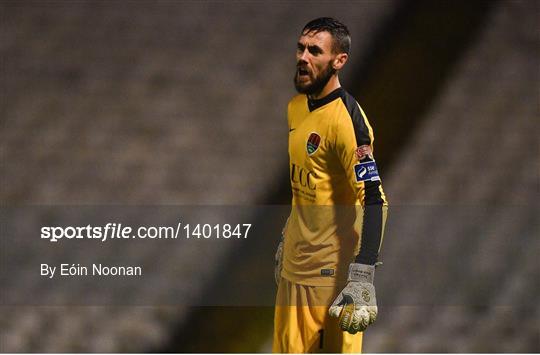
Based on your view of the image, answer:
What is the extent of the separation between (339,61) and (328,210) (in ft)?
0.92

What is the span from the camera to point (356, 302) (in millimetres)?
1427

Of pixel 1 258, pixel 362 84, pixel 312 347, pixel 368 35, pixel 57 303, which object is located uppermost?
pixel 368 35

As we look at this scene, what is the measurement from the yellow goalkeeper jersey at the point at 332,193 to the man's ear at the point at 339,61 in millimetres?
46

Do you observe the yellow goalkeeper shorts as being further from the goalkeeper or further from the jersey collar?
the jersey collar

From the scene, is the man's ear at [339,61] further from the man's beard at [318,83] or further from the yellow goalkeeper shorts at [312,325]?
the yellow goalkeeper shorts at [312,325]

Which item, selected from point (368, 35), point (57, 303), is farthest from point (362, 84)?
point (57, 303)

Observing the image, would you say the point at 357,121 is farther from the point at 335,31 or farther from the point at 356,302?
the point at 356,302

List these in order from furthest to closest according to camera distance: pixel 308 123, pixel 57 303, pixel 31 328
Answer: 1. pixel 31 328
2. pixel 57 303
3. pixel 308 123

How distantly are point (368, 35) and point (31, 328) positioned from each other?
3.52 ft

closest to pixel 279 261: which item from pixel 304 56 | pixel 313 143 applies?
pixel 313 143

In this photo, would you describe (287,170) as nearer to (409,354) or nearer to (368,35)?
(368,35)

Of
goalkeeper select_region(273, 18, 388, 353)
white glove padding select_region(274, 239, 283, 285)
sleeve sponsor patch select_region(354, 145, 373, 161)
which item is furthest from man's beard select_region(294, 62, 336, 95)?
white glove padding select_region(274, 239, 283, 285)

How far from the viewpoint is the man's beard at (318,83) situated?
4.80ft

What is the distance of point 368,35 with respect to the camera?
1.73 meters
